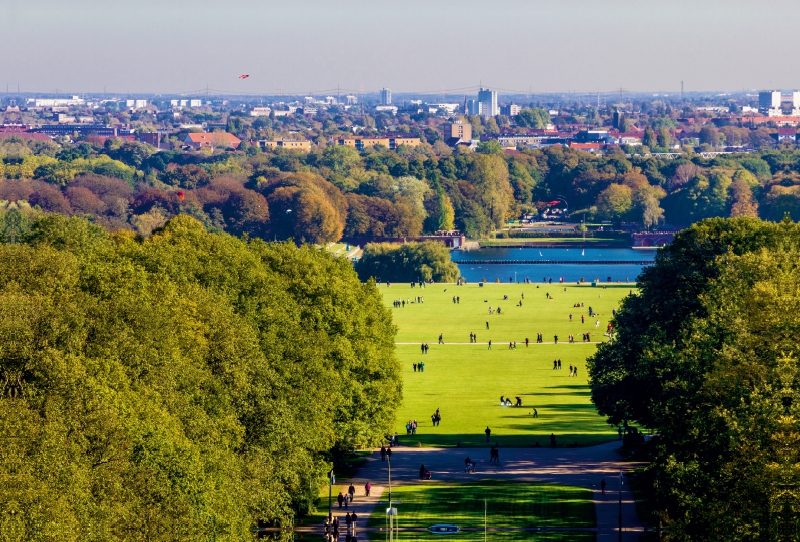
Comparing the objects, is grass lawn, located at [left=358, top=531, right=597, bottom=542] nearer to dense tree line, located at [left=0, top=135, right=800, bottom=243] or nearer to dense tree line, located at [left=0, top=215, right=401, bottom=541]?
dense tree line, located at [left=0, top=215, right=401, bottom=541]

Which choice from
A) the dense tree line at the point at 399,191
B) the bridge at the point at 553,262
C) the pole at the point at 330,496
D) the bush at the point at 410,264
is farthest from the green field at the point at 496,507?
the bridge at the point at 553,262

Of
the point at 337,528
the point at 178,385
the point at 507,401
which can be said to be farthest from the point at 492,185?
the point at 178,385

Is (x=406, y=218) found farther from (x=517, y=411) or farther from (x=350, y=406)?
(x=350, y=406)

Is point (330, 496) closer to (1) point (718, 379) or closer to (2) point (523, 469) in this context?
(2) point (523, 469)

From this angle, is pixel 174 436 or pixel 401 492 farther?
pixel 401 492

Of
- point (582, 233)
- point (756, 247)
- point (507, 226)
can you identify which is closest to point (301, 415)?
point (756, 247)

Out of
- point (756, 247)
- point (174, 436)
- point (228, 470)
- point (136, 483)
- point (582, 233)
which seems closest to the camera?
point (136, 483)

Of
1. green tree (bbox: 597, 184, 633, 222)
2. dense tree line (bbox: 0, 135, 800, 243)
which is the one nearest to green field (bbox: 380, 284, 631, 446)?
dense tree line (bbox: 0, 135, 800, 243)

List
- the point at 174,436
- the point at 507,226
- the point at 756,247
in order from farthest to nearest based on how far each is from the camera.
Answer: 1. the point at 507,226
2. the point at 756,247
3. the point at 174,436
